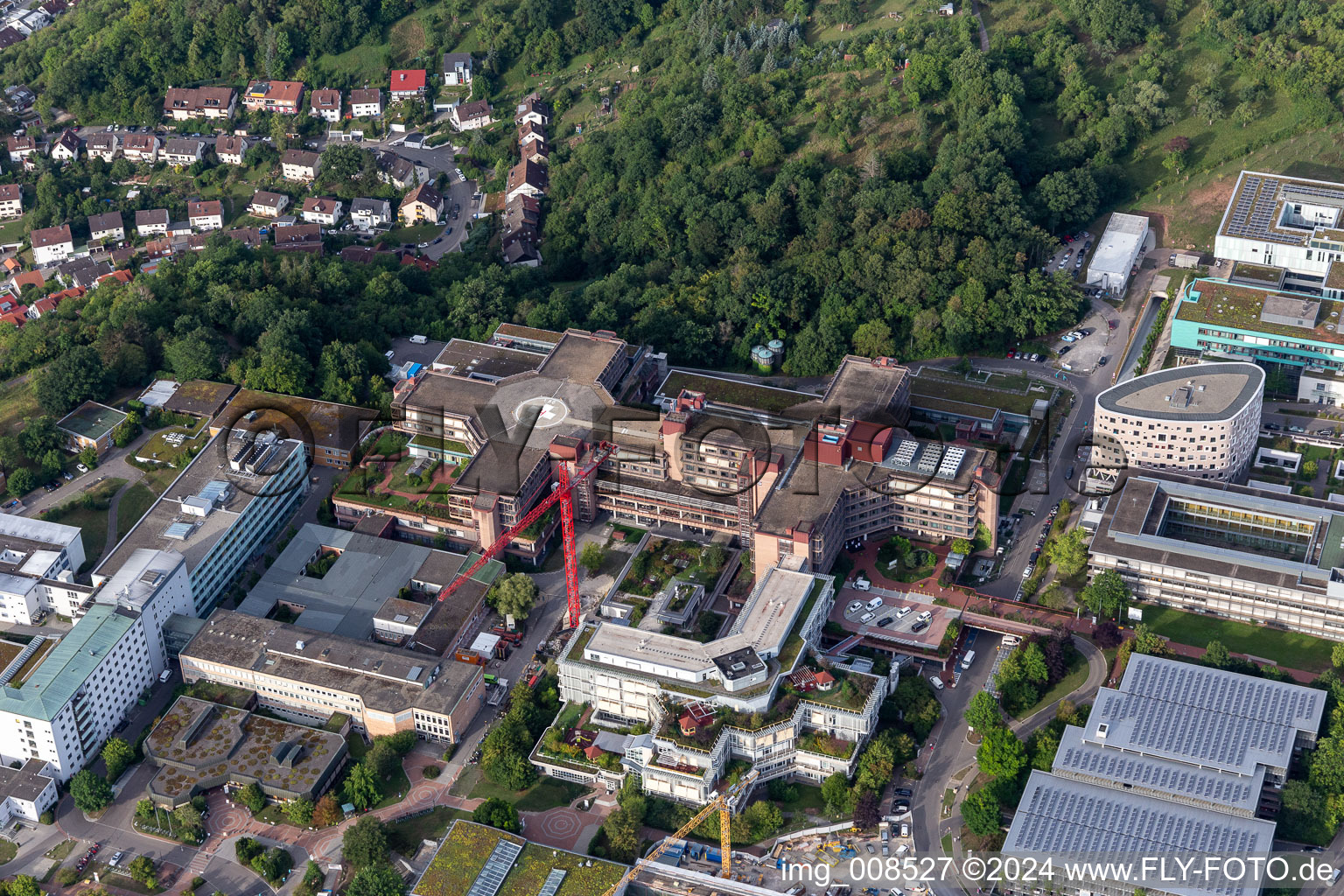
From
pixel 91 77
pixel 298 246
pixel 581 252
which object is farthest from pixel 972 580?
pixel 91 77

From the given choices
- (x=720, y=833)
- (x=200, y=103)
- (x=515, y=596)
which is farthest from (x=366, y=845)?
(x=200, y=103)

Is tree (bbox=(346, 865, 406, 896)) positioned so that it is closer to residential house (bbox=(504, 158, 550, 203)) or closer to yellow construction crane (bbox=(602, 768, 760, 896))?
yellow construction crane (bbox=(602, 768, 760, 896))

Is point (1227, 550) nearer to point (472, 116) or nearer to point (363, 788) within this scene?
point (363, 788)

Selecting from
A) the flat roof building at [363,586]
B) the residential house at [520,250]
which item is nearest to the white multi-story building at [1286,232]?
the residential house at [520,250]

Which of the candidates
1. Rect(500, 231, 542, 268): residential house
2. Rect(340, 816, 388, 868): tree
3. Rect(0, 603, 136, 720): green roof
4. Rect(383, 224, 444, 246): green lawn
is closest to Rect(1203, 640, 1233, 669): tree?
Rect(340, 816, 388, 868): tree

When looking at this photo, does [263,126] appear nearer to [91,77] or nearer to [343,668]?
[91,77]

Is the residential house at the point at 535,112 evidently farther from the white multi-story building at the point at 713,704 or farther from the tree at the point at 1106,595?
the tree at the point at 1106,595
